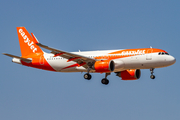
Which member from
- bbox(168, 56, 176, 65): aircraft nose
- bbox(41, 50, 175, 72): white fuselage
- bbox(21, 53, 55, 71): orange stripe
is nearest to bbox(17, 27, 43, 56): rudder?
bbox(21, 53, 55, 71): orange stripe

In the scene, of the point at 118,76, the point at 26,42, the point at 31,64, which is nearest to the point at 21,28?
the point at 26,42

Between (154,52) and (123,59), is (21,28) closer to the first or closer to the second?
(123,59)

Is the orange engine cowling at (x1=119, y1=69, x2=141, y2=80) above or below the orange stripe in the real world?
below

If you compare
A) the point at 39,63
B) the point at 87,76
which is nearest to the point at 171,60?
the point at 87,76

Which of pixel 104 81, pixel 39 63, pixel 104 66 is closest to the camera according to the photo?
pixel 104 66

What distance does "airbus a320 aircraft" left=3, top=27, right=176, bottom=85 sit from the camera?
51.1m

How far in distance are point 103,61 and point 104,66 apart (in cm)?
92

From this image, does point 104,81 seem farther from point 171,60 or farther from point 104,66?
point 171,60

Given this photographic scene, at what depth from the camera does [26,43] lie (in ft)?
197

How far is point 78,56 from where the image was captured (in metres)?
51.3

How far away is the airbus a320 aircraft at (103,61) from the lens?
51094 mm

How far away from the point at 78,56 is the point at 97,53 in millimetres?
3932

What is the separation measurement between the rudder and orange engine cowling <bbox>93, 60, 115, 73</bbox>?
39.7ft

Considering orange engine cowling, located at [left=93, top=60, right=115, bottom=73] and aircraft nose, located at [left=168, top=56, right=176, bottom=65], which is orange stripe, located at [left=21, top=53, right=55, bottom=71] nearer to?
orange engine cowling, located at [left=93, top=60, right=115, bottom=73]
